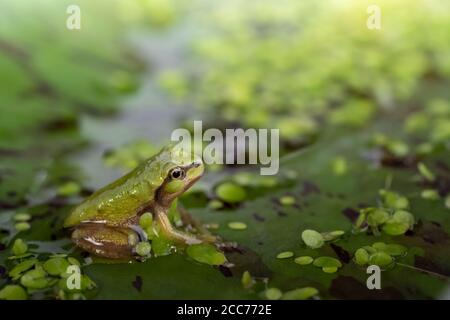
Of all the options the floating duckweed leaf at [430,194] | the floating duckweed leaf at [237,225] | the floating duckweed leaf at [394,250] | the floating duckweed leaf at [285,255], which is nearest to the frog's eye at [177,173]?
the floating duckweed leaf at [237,225]

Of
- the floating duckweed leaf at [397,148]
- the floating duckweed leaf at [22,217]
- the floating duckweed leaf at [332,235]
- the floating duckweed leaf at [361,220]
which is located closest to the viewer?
the floating duckweed leaf at [332,235]

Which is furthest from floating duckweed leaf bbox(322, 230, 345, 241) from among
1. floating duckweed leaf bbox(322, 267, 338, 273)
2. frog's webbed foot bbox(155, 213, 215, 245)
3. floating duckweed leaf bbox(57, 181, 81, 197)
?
floating duckweed leaf bbox(57, 181, 81, 197)

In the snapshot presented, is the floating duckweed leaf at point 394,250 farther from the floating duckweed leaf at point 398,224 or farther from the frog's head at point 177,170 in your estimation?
the frog's head at point 177,170

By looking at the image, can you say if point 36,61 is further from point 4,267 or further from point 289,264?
point 289,264

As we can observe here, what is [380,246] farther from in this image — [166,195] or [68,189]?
[68,189]

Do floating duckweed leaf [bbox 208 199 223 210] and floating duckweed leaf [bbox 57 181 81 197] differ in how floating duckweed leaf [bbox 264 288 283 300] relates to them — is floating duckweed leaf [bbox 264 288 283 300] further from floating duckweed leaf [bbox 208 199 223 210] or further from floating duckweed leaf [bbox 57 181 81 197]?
floating duckweed leaf [bbox 57 181 81 197]

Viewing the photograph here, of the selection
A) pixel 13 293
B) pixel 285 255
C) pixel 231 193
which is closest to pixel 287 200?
pixel 231 193

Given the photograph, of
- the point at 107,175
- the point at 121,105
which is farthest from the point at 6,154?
the point at 121,105
